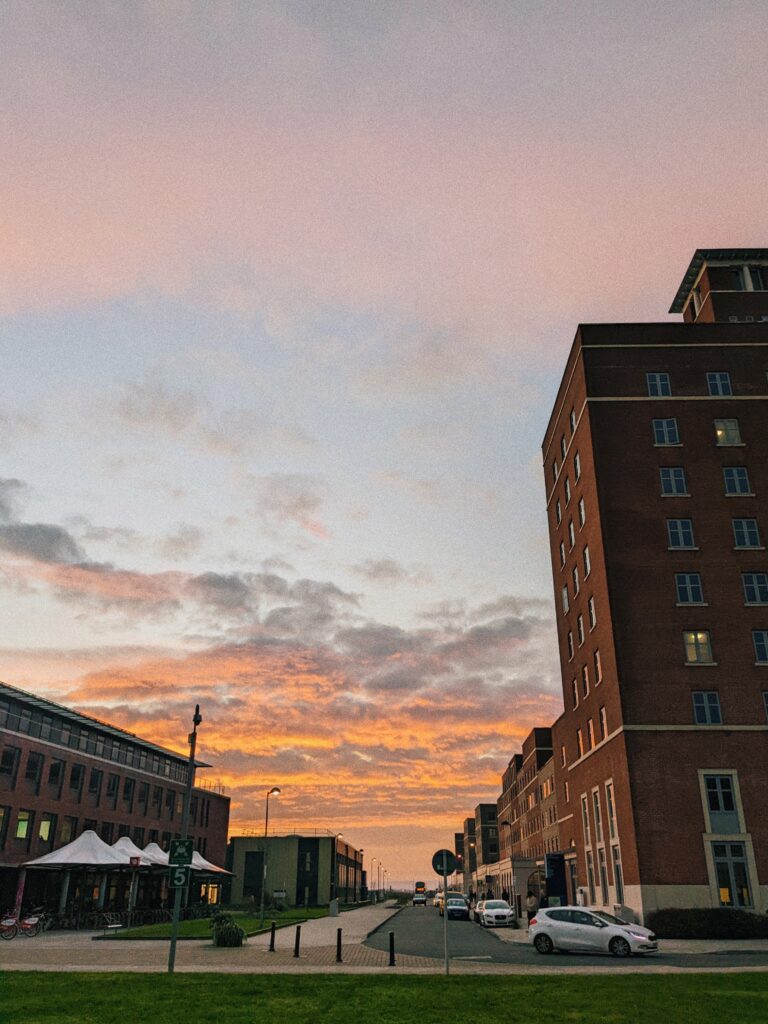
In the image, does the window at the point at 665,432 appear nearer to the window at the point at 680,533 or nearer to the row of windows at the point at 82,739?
the window at the point at 680,533

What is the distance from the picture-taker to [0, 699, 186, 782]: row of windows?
5636 centimetres

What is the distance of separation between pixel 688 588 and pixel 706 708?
6535 mm

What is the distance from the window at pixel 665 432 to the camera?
48625 mm

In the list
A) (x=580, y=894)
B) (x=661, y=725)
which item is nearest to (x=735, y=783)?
(x=661, y=725)

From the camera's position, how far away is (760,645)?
141 feet

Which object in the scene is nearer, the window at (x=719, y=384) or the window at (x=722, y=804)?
the window at (x=722, y=804)

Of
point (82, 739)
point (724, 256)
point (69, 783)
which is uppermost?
point (724, 256)

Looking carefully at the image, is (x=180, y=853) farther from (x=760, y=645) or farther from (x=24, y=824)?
(x=24, y=824)

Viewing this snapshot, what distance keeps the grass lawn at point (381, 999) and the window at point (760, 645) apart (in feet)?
83.1

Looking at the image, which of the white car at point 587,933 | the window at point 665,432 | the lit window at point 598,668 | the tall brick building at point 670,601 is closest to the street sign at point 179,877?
the white car at point 587,933

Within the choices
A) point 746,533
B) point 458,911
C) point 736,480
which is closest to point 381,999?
point 746,533

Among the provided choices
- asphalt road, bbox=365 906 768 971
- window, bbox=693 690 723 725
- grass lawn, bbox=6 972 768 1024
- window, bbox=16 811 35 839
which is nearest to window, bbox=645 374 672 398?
window, bbox=693 690 723 725

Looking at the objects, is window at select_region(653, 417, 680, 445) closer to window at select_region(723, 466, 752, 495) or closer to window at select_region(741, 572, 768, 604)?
window at select_region(723, 466, 752, 495)

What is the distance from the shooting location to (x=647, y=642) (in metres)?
43.4
